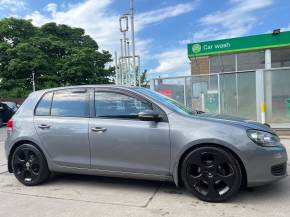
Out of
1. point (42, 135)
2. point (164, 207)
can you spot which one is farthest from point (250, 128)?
point (42, 135)

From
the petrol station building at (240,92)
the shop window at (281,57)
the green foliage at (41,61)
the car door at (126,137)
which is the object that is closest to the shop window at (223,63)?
the shop window at (281,57)

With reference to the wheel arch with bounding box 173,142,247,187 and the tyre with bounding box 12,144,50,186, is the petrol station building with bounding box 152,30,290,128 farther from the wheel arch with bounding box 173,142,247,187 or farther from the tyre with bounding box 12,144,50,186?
the tyre with bounding box 12,144,50,186

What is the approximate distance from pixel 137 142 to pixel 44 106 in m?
1.83

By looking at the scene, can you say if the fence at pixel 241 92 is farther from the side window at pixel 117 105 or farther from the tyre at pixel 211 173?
the side window at pixel 117 105

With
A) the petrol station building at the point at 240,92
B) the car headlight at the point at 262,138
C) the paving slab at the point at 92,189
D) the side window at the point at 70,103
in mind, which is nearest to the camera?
the car headlight at the point at 262,138

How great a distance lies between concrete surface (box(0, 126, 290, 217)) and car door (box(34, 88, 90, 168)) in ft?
1.61

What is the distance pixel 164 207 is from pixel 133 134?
3.51 feet

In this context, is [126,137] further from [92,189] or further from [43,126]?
[43,126]

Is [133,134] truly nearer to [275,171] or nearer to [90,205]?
[90,205]

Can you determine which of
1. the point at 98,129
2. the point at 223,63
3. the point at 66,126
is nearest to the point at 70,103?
the point at 66,126

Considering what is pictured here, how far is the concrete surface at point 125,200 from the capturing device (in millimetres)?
4086

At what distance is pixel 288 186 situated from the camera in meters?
4.92

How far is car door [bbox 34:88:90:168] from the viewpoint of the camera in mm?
5020

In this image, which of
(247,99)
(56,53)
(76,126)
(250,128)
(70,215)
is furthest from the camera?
(56,53)
